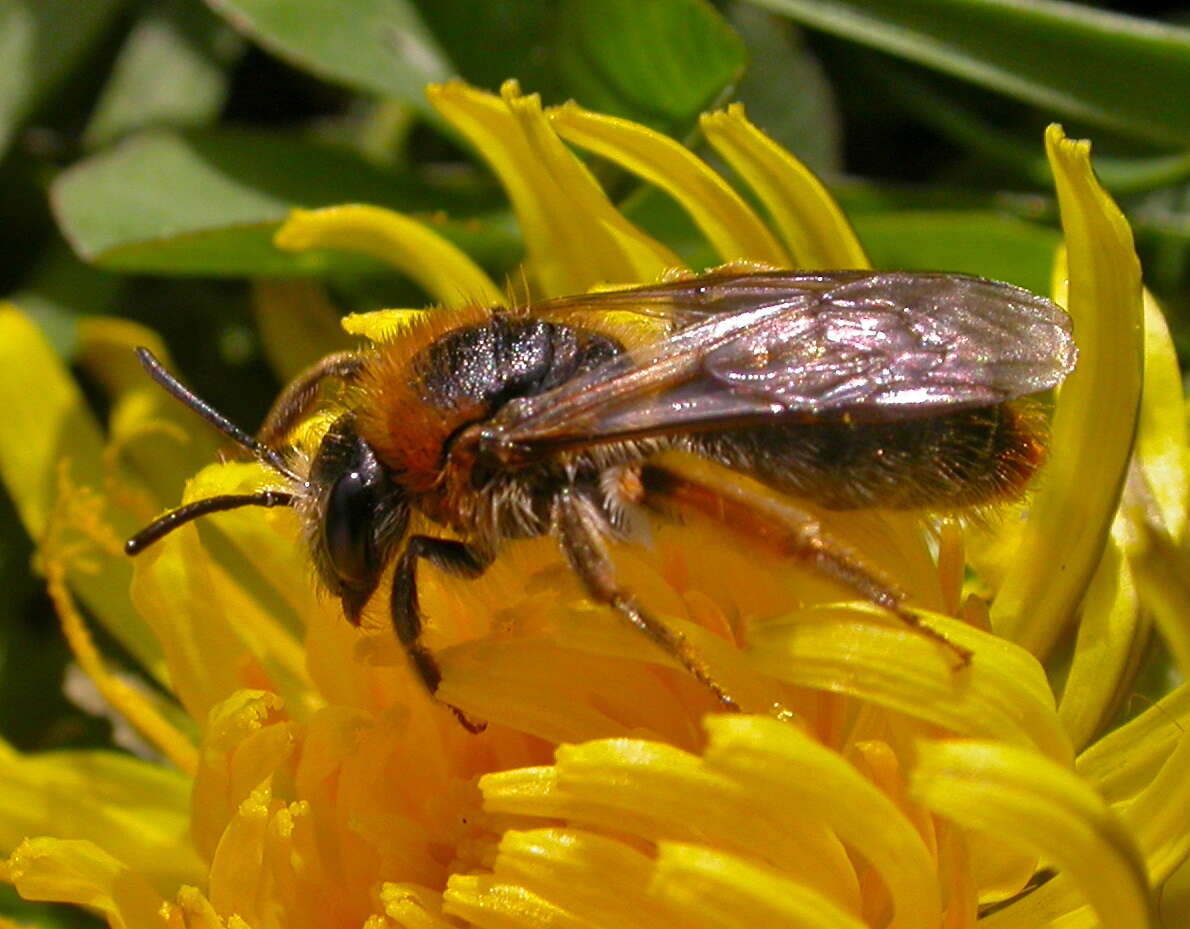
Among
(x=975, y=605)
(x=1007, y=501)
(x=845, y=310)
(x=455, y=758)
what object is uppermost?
(x=845, y=310)

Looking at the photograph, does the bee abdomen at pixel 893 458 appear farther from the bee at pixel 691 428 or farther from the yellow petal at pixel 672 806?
the yellow petal at pixel 672 806

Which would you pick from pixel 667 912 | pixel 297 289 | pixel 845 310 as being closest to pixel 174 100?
pixel 297 289

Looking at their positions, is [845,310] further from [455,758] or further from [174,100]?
[174,100]

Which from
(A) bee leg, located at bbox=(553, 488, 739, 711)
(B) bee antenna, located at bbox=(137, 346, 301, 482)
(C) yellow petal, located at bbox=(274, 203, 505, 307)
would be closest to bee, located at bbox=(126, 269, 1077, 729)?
(A) bee leg, located at bbox=(553, 488, 739, 711)

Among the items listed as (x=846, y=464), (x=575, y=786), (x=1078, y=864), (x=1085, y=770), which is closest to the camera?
(x=1078, y=864)

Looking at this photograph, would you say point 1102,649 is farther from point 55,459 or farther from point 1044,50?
point 55,459

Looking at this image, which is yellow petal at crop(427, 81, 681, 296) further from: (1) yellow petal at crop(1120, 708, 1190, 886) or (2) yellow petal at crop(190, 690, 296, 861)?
(1) yellow petal at crop(1120, 708, 1190, 886)

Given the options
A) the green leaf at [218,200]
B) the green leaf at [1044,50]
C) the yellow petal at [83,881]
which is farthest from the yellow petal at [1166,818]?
the green leaf at [218,200]
